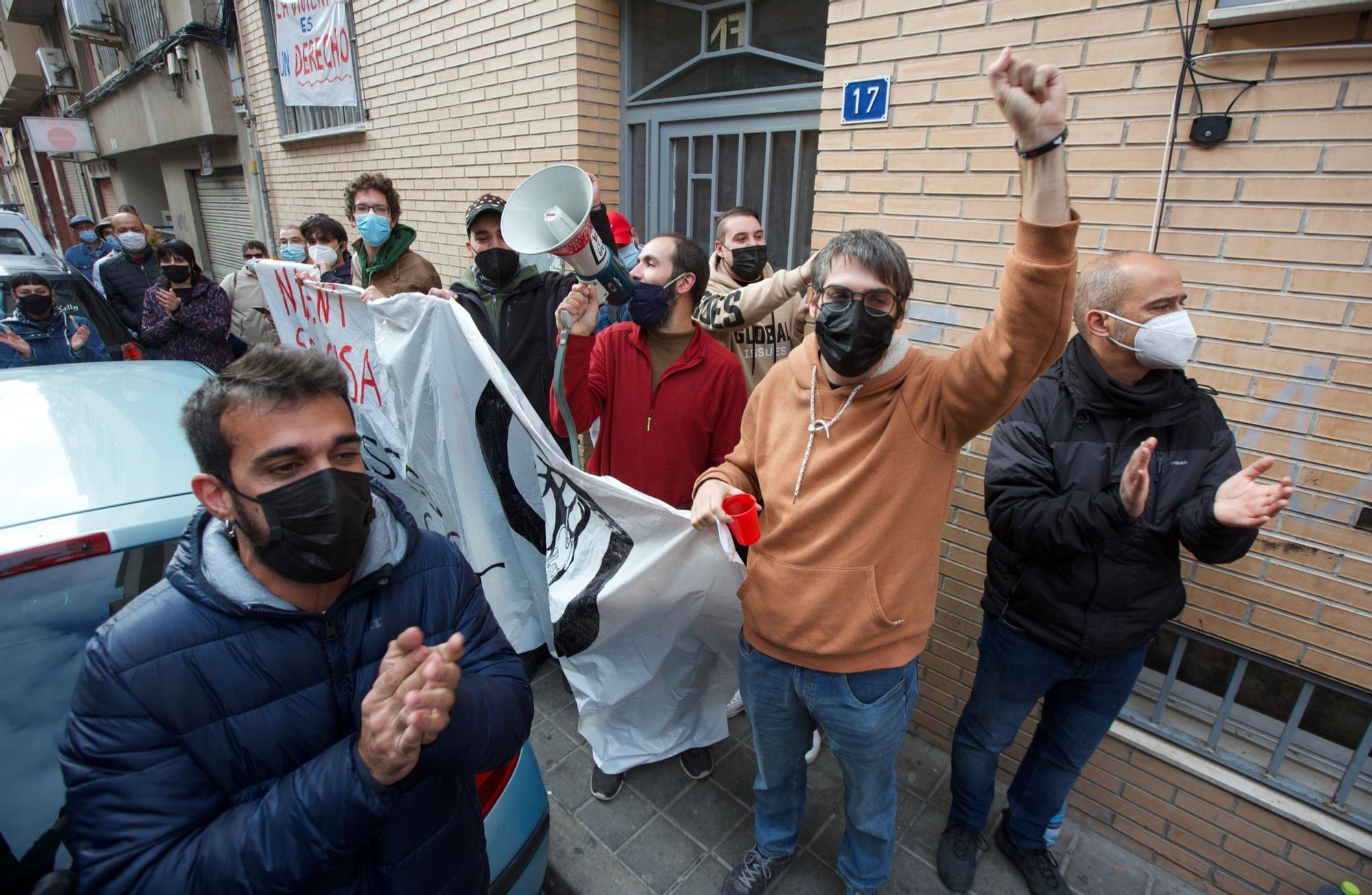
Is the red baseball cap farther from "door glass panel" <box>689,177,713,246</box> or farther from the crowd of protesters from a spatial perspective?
"door glass panel" <box>689,177,713,246</box>

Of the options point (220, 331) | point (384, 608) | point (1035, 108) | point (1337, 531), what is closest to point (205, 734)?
point (384, 608)

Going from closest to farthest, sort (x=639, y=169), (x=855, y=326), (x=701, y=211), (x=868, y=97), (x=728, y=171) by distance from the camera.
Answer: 1. (x=855, y=326)
2. (x=868, y=97)
3. (x=728, y=171)
4. (x=701, y=211)
5. (x=639, y=169)

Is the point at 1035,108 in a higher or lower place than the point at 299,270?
higher

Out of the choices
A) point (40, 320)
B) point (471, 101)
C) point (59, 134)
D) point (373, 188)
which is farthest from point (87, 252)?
point (373, 188)

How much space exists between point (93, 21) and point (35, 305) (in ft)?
40.4

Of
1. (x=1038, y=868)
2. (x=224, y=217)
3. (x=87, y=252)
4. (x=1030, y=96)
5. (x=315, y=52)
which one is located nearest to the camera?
(x=1030, y=96)

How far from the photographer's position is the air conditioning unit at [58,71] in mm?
17203

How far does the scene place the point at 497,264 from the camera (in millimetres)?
3178

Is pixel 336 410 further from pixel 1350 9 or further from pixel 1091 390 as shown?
pixel 1350 9

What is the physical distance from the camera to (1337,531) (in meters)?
1.96

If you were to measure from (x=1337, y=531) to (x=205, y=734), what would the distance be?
3012 millimetres

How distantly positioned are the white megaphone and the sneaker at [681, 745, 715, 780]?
1.97 metres

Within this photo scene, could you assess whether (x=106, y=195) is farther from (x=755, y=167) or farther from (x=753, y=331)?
(x=753, y=331)

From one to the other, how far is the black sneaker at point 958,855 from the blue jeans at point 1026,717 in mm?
49
